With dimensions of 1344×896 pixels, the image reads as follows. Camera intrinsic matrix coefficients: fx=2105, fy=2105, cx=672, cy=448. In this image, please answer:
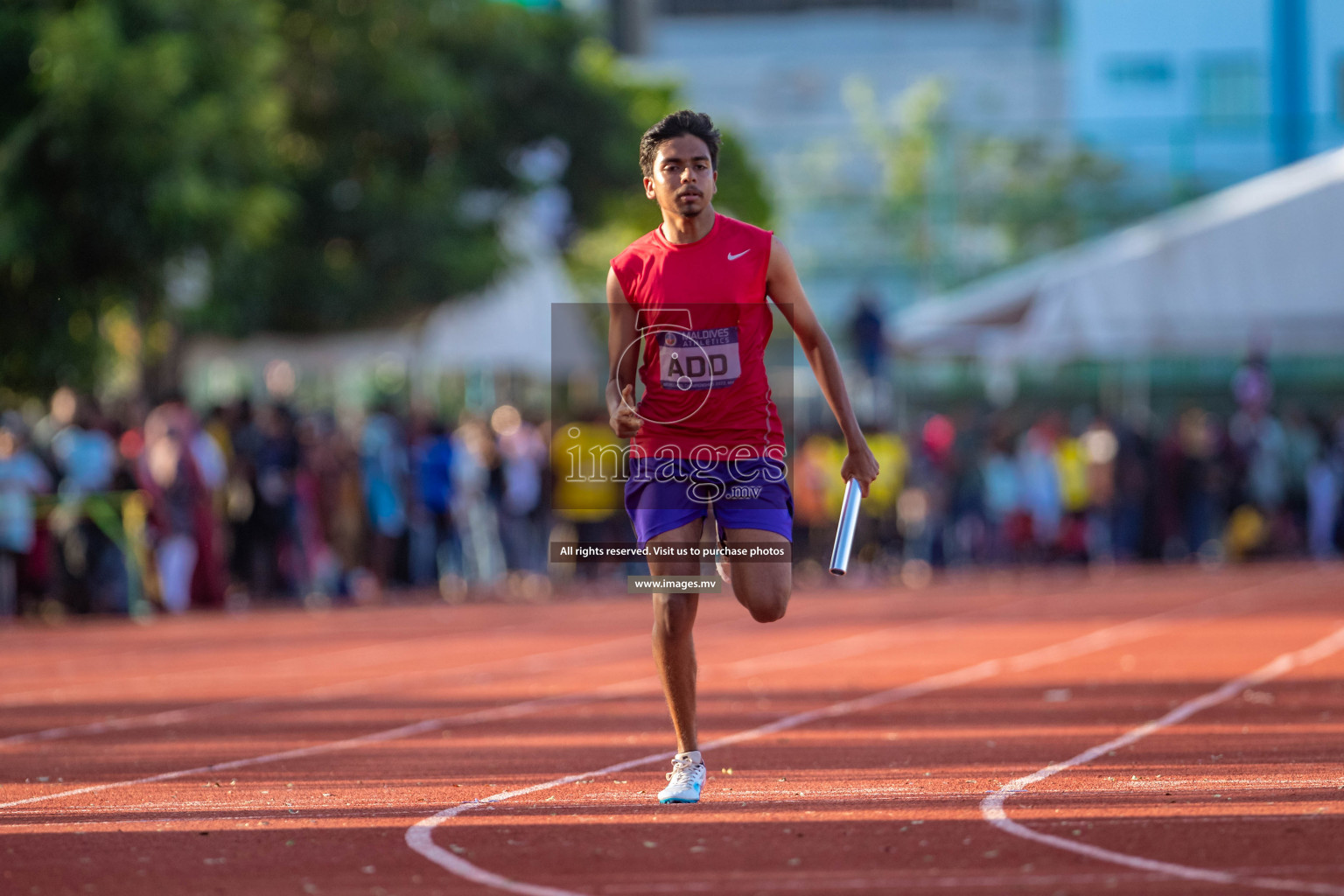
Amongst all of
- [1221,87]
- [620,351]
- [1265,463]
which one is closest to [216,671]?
[620,351]

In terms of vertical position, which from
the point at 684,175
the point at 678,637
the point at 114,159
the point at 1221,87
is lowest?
the point at 678,637

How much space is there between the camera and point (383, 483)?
2002 centimetres

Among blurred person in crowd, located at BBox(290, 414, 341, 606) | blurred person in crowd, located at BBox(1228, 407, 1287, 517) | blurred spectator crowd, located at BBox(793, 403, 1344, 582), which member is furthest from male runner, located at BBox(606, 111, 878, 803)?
blurred person in crowd, located at BBox(1228, 407, 1287, 517)

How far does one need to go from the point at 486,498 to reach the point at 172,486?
398cm

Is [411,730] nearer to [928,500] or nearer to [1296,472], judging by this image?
[928,500]

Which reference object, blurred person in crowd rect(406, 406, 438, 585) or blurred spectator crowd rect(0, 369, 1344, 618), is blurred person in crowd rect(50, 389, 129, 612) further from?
blurred person in crowd rect(406, 406, 438, 585)

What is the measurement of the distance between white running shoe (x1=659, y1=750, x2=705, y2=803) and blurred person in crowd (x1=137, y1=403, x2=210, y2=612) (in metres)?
11.7

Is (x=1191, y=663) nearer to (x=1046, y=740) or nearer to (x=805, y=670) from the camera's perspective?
(x=805, y=670)

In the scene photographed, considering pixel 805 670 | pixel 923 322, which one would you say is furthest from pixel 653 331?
pixel 923 322

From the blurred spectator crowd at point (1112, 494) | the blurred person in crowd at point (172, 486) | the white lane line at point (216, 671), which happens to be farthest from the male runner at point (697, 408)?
the blurred spectator crowd at point (1112, 494)

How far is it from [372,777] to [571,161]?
72.7 ft

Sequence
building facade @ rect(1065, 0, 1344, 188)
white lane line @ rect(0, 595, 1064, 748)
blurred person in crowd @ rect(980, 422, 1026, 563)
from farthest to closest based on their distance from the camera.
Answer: building facade @ rect(1065, 0, 1344, 188)
blurred person in crowd @ rect(980, 422, 1026, 563)
white lane line @ rect(0, 595, 1064, 748)

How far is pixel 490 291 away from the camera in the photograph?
2698 cm

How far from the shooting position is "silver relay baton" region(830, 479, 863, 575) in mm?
6586
